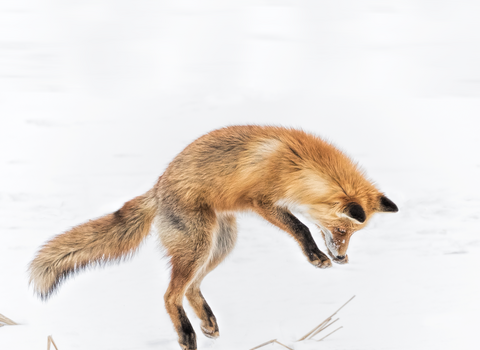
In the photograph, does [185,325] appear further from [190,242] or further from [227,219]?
[227,219]

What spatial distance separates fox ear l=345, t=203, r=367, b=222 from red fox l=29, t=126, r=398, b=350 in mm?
88

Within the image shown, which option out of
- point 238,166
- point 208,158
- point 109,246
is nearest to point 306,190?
point 238,166

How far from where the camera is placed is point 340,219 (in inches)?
153

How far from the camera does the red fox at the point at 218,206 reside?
3.95 metres

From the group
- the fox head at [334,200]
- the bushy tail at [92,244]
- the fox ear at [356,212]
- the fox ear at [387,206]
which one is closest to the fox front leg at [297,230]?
the fox head at [334,200]

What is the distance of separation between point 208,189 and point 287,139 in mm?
767

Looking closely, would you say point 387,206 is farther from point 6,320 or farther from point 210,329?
point 6,320

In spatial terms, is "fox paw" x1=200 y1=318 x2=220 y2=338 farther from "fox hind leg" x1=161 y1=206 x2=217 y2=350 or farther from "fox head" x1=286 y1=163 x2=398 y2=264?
"fox head" x1=286 y1=163 x2=398 y2=264

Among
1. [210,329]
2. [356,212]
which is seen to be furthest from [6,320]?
[356,212]

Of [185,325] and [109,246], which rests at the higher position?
[109,246]

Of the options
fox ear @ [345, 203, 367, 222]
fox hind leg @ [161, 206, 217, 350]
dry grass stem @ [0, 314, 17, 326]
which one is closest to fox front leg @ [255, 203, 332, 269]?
fox ear @ [345, 203, 367, 222]

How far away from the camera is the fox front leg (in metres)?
3.80

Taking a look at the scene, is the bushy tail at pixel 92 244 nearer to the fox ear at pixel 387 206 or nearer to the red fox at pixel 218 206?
the red fox at pixel 218 206

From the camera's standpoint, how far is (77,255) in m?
4.19
